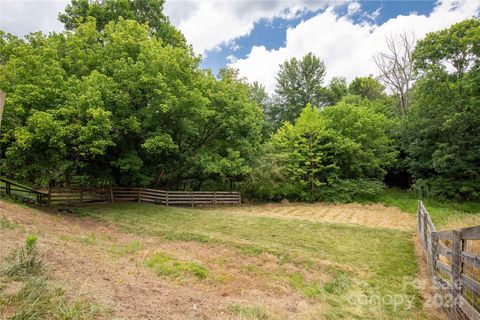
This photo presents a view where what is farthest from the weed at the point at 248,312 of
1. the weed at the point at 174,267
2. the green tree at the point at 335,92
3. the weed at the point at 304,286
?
the green tree at the point at 335,92

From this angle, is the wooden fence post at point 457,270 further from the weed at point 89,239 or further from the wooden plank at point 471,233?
the weed at point 89,239

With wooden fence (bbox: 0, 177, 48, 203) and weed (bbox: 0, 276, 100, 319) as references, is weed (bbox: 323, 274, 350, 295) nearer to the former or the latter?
weed (bbox: 0, 276, 100, 319)

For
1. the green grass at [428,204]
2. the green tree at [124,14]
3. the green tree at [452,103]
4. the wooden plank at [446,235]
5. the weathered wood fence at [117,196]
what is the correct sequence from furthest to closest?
the green tree at [124,14]
the green tree at [452,103]
the green grass at [428,204]
the weathered wood fence at [117,196]
the wooden plank at [446,235]

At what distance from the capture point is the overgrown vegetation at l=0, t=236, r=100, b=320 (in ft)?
7.89

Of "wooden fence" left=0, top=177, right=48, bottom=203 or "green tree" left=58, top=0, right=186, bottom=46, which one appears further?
"green tree" left=58, top=0, right=186, bottom=46

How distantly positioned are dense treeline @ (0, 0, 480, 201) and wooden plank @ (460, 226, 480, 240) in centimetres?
1156

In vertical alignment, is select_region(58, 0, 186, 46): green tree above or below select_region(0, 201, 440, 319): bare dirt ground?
above

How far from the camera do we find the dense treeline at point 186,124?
1112cm

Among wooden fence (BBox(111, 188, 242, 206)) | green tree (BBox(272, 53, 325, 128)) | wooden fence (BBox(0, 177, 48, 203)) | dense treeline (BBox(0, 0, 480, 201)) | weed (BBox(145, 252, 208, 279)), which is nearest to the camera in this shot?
weed (BBox(145, 252, 208, 279))

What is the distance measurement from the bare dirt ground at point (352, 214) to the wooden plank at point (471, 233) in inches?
333

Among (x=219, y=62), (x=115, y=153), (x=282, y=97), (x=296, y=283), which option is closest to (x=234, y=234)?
(x=296, y=283)

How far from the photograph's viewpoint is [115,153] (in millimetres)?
14953

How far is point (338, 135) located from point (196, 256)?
17.2 m

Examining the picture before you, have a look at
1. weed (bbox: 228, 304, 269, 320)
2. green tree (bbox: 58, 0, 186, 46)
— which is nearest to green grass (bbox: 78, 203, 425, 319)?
weed (bbox: 228, 304, 269, 320)
